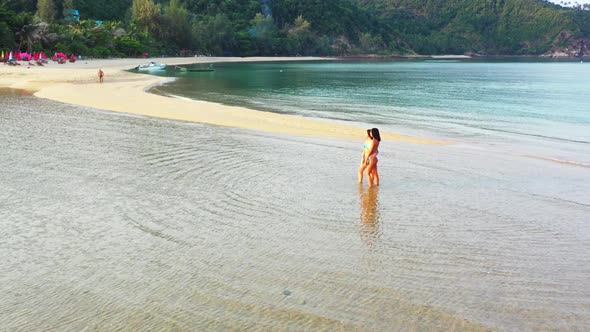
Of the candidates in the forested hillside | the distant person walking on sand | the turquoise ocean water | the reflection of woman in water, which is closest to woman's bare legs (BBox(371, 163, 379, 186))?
the distant person walking on sand

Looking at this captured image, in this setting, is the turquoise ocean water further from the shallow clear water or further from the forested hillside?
the forested hillside

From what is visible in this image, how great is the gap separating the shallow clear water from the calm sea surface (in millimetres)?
35

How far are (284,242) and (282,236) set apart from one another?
298mm

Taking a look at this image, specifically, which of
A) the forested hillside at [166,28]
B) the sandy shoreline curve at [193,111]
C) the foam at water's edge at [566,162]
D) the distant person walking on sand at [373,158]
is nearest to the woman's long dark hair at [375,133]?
the distant person walking on sand at [373,158]

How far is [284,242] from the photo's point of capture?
341 inches

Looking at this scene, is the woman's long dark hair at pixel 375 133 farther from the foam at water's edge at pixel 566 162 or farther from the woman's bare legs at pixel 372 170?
the foam at water's edge at pixel 566 162

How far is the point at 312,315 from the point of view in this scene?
6133 mm

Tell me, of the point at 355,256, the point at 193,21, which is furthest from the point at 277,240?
the point at 193,21

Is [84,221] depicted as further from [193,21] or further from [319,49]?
[319,49]

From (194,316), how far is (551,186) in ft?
33.9

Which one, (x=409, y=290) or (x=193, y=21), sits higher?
(x=193, y=21)

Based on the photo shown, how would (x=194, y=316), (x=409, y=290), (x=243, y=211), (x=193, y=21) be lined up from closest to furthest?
(x=194, y=316)
(x=409, y=290)
(x=243, y=211)
(x=193, y=21)

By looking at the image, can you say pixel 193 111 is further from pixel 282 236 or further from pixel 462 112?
pixel 282 236

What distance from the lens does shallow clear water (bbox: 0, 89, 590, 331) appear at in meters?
6.23
